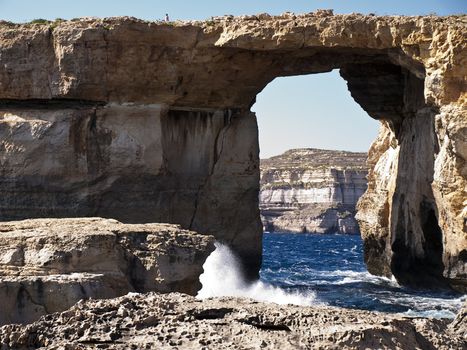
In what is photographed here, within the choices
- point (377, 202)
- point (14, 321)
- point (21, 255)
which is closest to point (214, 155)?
point (377, 202)

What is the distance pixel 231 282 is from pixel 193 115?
6.02 m

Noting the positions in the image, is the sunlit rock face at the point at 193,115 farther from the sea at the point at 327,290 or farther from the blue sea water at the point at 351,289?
the blue sea water at the point at 351,289

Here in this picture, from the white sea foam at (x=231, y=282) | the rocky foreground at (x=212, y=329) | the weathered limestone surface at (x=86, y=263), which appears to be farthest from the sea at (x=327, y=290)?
the rocky foreground at (x=212, y=329)

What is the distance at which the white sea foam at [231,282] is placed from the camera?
3050cm

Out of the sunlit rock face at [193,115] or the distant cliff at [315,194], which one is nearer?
the sunlit rock face at [193,115]

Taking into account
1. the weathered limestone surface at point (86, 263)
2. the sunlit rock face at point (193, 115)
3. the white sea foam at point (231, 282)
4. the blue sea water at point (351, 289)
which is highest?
the sunlit rock face at point (193, 115)

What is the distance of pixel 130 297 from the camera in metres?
9.62

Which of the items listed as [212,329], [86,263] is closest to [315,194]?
[86,263]

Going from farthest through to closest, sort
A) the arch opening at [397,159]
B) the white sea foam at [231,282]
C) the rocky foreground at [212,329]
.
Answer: the arch opening at [397,159], the white sea foam at [231,282], the rocky foreground at [212,329]

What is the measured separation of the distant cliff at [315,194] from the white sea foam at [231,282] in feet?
249

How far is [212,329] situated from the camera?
877cm

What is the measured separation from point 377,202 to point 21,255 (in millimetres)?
23411

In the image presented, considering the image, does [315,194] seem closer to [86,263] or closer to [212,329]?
[86,263]

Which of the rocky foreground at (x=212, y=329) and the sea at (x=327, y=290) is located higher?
the rocky foreground at (x=212, y=329)
